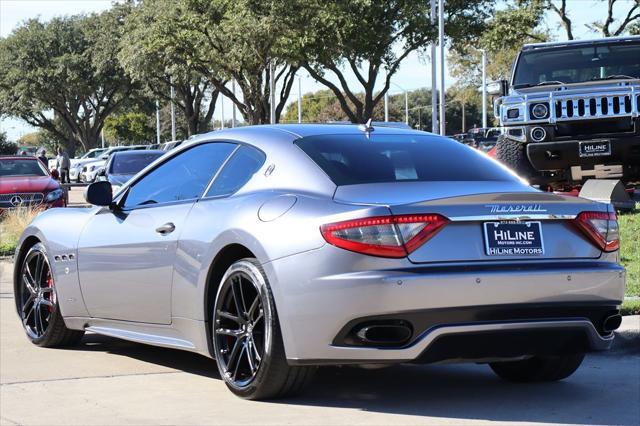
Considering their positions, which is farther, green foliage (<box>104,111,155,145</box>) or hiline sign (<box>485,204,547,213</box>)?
green foliage (<box>104,111,155,145</box>)

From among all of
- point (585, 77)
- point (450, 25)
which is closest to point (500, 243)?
point (585, 77)

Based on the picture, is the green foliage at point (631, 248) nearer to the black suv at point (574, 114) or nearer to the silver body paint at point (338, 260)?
the black suv at point (574, 114)

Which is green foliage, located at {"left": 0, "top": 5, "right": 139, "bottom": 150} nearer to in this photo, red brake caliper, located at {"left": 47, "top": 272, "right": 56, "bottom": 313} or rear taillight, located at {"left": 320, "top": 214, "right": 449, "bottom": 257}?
red brake caliper, located at {"left": 47, "top": 272, "right": 56, "bottom": 313}

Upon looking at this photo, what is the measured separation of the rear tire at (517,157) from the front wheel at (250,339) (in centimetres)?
989

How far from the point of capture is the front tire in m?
7.85

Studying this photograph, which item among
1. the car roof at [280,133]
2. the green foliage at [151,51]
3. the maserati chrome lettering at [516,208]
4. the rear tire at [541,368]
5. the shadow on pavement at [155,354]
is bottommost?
the shadow on pavement at [155,354]

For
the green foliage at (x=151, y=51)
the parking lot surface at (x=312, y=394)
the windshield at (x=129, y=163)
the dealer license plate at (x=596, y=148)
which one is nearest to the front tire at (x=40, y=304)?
the parking lot surface at (x=312, y=394)

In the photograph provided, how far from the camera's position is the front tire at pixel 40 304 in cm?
785

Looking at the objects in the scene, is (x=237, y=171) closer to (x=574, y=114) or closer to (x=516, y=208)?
(x=516, y=208)

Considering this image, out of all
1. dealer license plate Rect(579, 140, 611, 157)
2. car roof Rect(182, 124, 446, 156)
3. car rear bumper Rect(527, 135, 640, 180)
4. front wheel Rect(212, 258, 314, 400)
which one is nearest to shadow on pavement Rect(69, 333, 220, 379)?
front wheel Rect(212, 258, 314, 400)

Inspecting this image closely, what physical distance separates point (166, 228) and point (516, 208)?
7.17 ft

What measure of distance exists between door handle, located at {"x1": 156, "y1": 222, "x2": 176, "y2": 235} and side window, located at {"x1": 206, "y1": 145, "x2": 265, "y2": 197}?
0.29 meters

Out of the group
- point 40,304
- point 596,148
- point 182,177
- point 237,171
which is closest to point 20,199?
point 596,148

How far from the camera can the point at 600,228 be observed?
584cm
